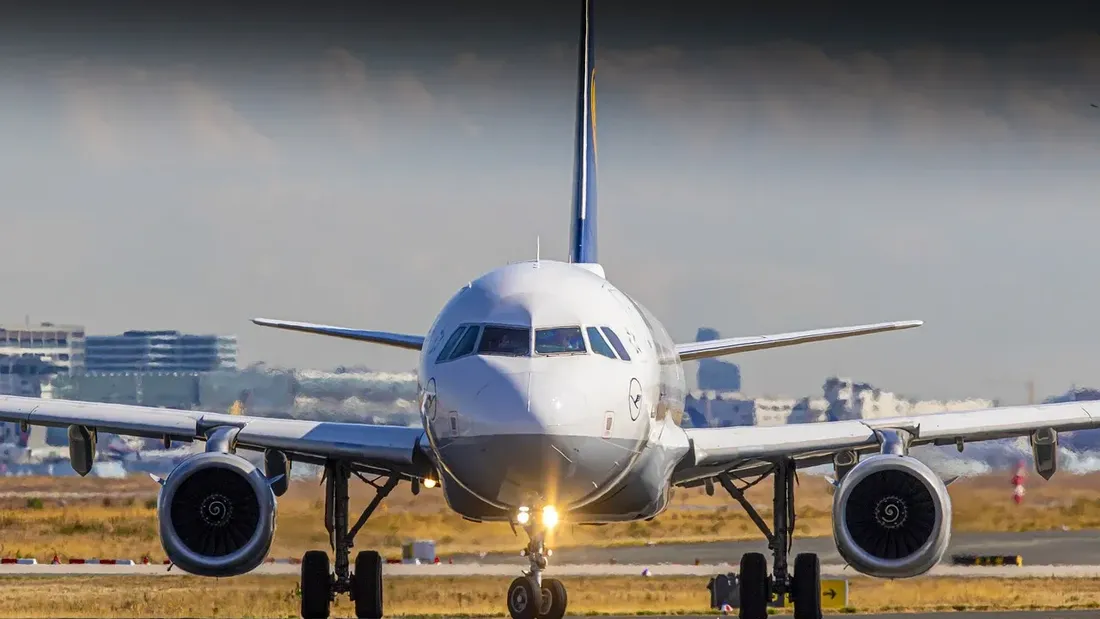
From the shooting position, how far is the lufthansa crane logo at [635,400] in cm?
2175

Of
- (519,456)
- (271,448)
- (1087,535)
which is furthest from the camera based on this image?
(1087,535)

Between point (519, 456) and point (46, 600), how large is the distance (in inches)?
522

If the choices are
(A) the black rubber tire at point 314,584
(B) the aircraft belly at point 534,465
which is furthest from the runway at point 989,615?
(B) the aircraft belly at point 534,465

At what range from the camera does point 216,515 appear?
80.0ft

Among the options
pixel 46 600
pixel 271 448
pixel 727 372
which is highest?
pixel 727 372


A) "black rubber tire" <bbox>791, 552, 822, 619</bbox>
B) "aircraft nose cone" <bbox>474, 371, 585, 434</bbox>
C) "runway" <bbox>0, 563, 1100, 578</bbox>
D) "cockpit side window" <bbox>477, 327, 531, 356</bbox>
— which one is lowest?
"black rubber tire" <bbox>791, 552, 822, 619</bbox>

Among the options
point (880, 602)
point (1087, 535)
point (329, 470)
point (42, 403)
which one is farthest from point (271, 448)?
point (1087, 535)

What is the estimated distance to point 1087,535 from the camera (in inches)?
1895

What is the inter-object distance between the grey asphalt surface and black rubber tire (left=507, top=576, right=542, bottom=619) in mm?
13628

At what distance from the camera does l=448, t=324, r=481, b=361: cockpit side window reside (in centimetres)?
2102

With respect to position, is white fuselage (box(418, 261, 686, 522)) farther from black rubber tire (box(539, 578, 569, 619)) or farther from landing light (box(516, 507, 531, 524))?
black rubber tire (box(539, 578, 569, 619))

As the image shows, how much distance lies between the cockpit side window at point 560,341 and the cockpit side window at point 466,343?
734 mm

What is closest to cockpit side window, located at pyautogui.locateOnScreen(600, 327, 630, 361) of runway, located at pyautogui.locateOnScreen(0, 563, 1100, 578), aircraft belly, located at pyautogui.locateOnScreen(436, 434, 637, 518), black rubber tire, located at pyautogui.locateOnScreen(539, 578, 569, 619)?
aircraft belly, located at pyautogui.locateOnScreen(436, 434, 637, 518)

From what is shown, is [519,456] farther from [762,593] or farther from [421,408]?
[762,593]
